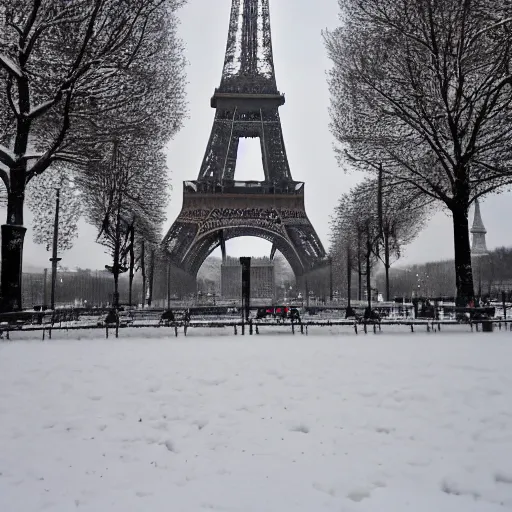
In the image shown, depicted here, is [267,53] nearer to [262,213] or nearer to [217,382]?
[262,213]

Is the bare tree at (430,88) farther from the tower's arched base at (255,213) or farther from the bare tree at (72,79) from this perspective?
the tower's arched base at (255,213)

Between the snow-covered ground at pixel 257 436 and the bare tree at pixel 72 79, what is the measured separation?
799 centimetres

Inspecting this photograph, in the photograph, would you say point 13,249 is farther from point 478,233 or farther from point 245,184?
point 478,233

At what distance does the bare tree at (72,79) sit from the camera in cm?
1373

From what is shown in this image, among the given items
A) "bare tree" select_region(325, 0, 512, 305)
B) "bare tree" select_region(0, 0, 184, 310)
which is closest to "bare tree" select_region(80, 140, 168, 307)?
"bare tree" select_region(0, 0, 184, 310)

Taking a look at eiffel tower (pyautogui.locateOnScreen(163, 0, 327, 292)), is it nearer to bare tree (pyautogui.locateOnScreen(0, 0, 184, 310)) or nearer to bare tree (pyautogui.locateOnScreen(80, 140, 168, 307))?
bare tree (pyautogui.locateOnScreen(80, 140, 168, 307))

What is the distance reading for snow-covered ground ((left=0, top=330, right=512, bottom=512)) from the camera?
3.39 m

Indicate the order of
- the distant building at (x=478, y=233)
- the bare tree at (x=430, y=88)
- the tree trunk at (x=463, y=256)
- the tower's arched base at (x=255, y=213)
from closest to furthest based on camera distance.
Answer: the bare tree at (x=430, y=88), the tree trunk at (x=463, y=256), the tower's arched base at (x=255, y=213), the distant building at (x=478, y=233)

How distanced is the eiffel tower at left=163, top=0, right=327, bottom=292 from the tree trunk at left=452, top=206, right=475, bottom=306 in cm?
2415

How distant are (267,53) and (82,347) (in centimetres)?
4590

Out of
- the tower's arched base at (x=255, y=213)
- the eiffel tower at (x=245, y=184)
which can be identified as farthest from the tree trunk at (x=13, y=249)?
the tower's arched base at (x=255, y=213)

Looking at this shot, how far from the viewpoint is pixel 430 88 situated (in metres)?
16.1

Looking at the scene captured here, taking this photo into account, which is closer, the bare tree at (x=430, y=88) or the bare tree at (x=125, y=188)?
the bare tree at (x=430, y=88)

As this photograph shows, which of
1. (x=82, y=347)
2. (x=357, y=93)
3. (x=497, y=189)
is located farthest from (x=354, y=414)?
(x=497, y=189)
